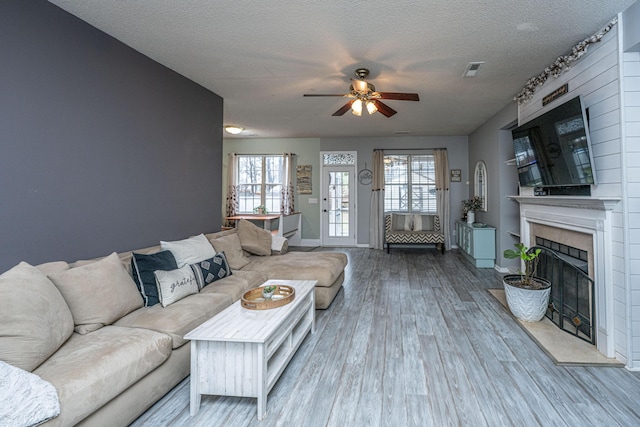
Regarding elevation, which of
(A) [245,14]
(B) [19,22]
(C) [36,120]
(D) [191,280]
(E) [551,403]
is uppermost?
(A) [245,14]

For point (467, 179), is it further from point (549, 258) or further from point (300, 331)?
point (300, 331)

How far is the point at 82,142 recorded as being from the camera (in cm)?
259

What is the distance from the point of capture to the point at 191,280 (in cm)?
269

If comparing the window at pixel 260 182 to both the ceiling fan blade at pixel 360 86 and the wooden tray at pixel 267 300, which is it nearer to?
the ceiling fan blade at pixel 360 86

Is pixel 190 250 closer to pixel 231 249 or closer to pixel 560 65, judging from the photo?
pixel 231 249

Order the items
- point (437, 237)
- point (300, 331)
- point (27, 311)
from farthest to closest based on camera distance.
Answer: point (437, 237) < point (300, 331) < point (27, 311)

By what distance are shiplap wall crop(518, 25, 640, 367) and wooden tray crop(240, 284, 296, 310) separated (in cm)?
248

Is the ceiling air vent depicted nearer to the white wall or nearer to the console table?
the white wall

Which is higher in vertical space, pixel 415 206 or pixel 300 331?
pixel 415 206

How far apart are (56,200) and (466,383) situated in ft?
10.5

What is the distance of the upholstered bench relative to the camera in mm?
7078

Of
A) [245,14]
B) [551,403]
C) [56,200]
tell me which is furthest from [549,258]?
[56,200]

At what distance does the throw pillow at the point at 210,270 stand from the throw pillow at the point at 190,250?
0.10 m

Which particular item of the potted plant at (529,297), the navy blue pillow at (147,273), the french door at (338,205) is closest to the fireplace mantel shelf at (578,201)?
the potted plant at (529,297)
